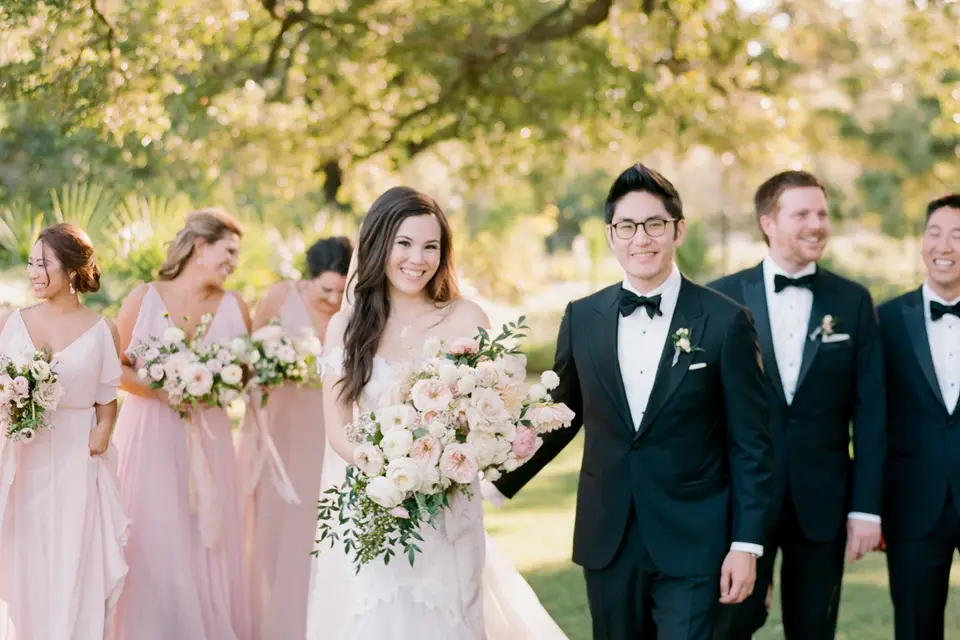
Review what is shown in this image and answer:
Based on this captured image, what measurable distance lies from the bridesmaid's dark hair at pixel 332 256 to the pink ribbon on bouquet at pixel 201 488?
3.83 feet

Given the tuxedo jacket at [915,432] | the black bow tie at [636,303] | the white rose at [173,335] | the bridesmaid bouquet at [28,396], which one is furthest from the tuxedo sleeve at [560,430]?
the white rose at [173,335]

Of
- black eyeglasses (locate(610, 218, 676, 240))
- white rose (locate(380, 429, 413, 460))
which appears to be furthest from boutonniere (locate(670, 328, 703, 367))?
white rose (locate(380, 429, 413, 460))

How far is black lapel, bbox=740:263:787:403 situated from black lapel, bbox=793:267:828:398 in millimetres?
109

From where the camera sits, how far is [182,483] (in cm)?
730

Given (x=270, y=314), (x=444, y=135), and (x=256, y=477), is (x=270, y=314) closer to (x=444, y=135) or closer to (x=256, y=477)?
(x=256, y=477)

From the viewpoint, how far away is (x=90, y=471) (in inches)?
246

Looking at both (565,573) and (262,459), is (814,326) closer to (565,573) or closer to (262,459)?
(262,459)

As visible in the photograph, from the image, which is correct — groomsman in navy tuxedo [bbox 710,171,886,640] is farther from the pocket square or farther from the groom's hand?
the groom's hand

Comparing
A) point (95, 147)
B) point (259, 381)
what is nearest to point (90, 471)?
point (259, 381)

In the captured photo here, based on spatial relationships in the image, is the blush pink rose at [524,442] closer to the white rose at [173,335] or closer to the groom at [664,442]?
the groom at [664,442]

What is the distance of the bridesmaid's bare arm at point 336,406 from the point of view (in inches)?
192

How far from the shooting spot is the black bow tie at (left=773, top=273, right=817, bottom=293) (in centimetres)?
577

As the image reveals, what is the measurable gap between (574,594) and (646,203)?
4976 mm

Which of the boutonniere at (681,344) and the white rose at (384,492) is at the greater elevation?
the boutonniere at (681,344)
